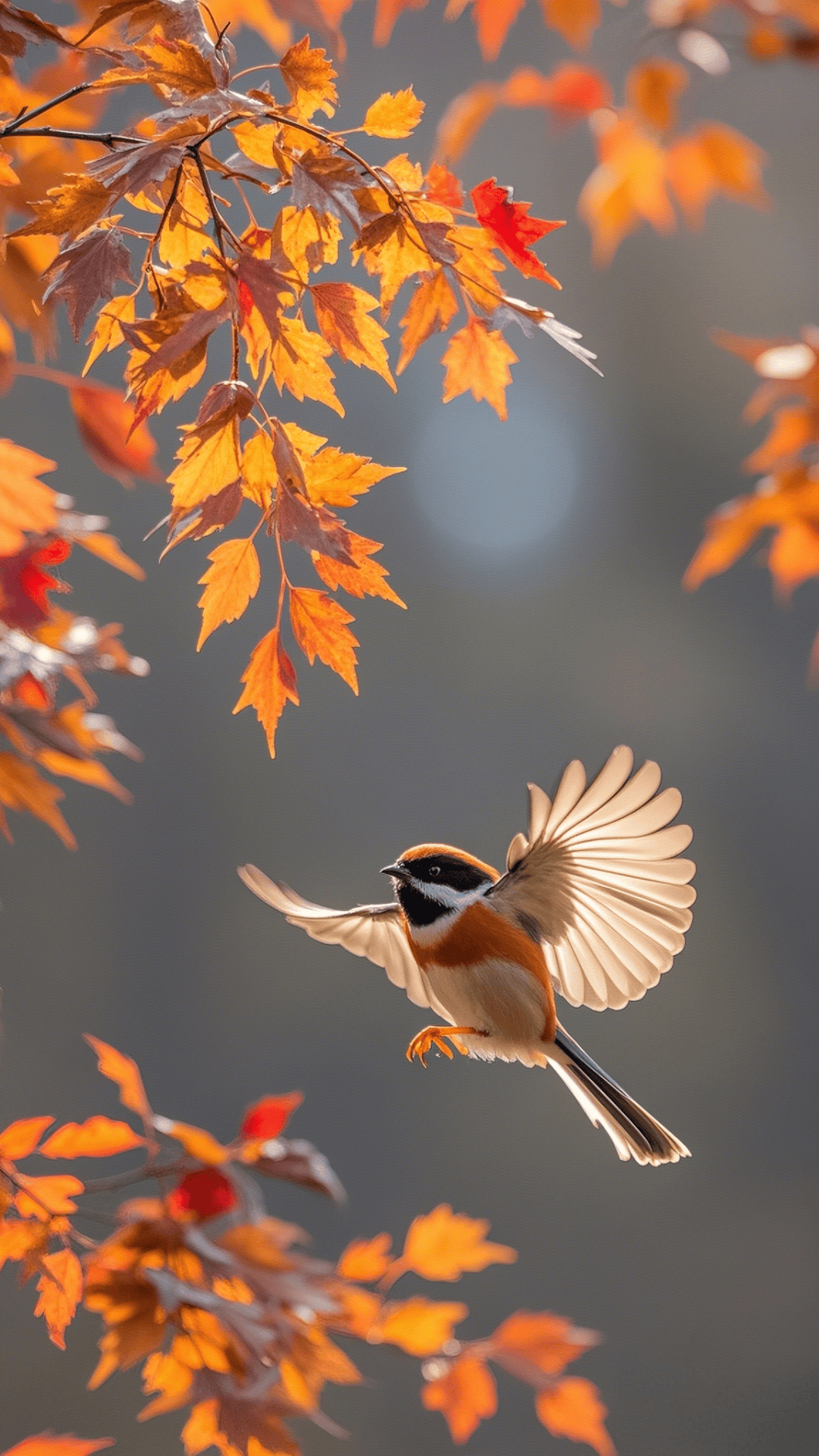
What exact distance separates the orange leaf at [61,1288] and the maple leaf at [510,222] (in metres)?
0.69

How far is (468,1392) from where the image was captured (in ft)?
3.32

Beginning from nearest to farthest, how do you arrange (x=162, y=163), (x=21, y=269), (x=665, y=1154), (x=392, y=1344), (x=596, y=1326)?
(x=162, y=163) → (x=665, y=1154) → (x=21, y=269) → (x=392, y=1344) → (x=596, y=1326)

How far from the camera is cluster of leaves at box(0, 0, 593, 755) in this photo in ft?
1.65

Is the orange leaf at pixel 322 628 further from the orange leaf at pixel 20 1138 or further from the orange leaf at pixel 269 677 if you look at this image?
the orange leaf at pixel 20 1138

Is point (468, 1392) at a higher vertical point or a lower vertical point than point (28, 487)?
lower

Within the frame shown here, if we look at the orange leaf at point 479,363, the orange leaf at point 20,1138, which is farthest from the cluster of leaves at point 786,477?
the orange leaf at point 20,1138

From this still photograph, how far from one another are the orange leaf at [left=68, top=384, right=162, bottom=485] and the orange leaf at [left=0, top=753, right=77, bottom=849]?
227 mm

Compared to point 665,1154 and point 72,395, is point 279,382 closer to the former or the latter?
point 72,395

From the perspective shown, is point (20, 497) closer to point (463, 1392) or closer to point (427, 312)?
point (427, 312)

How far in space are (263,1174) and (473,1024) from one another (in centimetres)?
29

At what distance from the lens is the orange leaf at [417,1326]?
0.97m

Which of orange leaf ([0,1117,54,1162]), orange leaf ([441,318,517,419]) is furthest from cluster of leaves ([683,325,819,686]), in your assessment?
orange leaf ([0,1117,54,1162])

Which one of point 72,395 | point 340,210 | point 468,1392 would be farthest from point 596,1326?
point 340,210

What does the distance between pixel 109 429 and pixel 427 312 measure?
0.98ft
